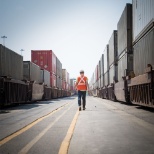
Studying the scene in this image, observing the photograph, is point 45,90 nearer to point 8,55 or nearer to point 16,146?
point 8,55

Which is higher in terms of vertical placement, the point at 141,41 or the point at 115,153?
the point at 141,41

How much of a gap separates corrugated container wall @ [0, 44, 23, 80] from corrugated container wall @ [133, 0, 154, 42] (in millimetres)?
8030

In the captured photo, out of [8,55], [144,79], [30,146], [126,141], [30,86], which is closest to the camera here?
[30,146]

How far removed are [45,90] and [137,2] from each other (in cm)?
2095

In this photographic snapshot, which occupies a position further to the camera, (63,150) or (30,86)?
(30,86)

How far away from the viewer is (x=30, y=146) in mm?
4336

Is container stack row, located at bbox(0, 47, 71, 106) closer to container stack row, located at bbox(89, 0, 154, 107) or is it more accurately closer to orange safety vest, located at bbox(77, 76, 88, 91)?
orange safety vest, located at bbox(77, 76, 88, 91)

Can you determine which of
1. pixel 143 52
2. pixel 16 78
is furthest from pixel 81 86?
pixel 16 78

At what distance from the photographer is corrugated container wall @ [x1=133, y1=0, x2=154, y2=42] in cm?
1033

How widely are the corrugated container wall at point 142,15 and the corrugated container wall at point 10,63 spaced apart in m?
8.03

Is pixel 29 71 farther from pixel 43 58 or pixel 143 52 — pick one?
pixel 143 52

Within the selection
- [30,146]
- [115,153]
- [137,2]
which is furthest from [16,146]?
[137,2]

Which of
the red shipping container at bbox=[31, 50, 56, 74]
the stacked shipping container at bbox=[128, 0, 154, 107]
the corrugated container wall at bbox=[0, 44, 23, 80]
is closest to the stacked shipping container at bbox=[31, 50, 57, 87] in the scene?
the red shipping container at bbox=[31, 50, 56, 74]

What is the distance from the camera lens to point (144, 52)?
11602mm
